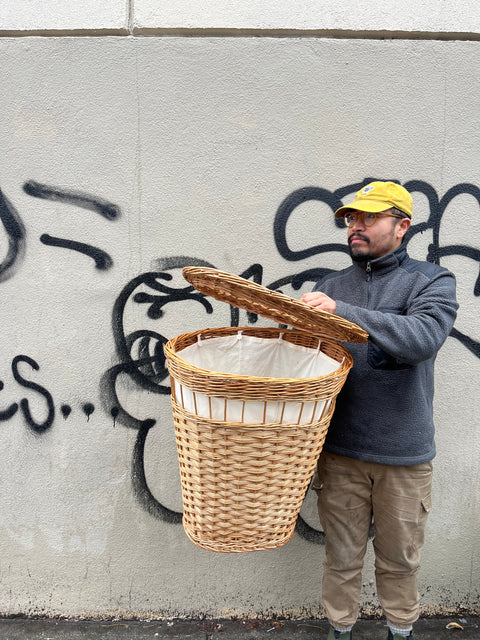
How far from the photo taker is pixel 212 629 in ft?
7.72

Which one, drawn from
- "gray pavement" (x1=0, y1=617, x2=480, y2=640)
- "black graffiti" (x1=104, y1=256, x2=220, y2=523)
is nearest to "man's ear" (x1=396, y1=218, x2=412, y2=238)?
"black graffiti" (x1=104, y1=256, x2=220, y2=523)

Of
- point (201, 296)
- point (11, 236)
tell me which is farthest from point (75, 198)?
point (201, 296)

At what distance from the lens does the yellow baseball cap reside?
5.96ft

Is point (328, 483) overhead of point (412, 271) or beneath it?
beneath

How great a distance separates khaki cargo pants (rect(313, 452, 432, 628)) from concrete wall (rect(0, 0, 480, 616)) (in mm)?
388

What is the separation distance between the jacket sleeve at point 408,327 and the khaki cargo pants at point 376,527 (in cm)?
53

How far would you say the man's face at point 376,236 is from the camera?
1.84m

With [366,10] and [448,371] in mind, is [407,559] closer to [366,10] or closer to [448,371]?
[448,371]

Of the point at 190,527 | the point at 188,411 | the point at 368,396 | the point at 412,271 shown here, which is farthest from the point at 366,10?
the point at 190,527

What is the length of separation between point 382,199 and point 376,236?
0.44ft

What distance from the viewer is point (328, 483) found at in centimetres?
200

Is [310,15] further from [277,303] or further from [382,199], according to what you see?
[277,303]

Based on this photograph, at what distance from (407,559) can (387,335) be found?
0.93 metres

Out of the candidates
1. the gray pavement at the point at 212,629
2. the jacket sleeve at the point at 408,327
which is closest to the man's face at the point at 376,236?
the jacket sleeve at the point at 408,327
